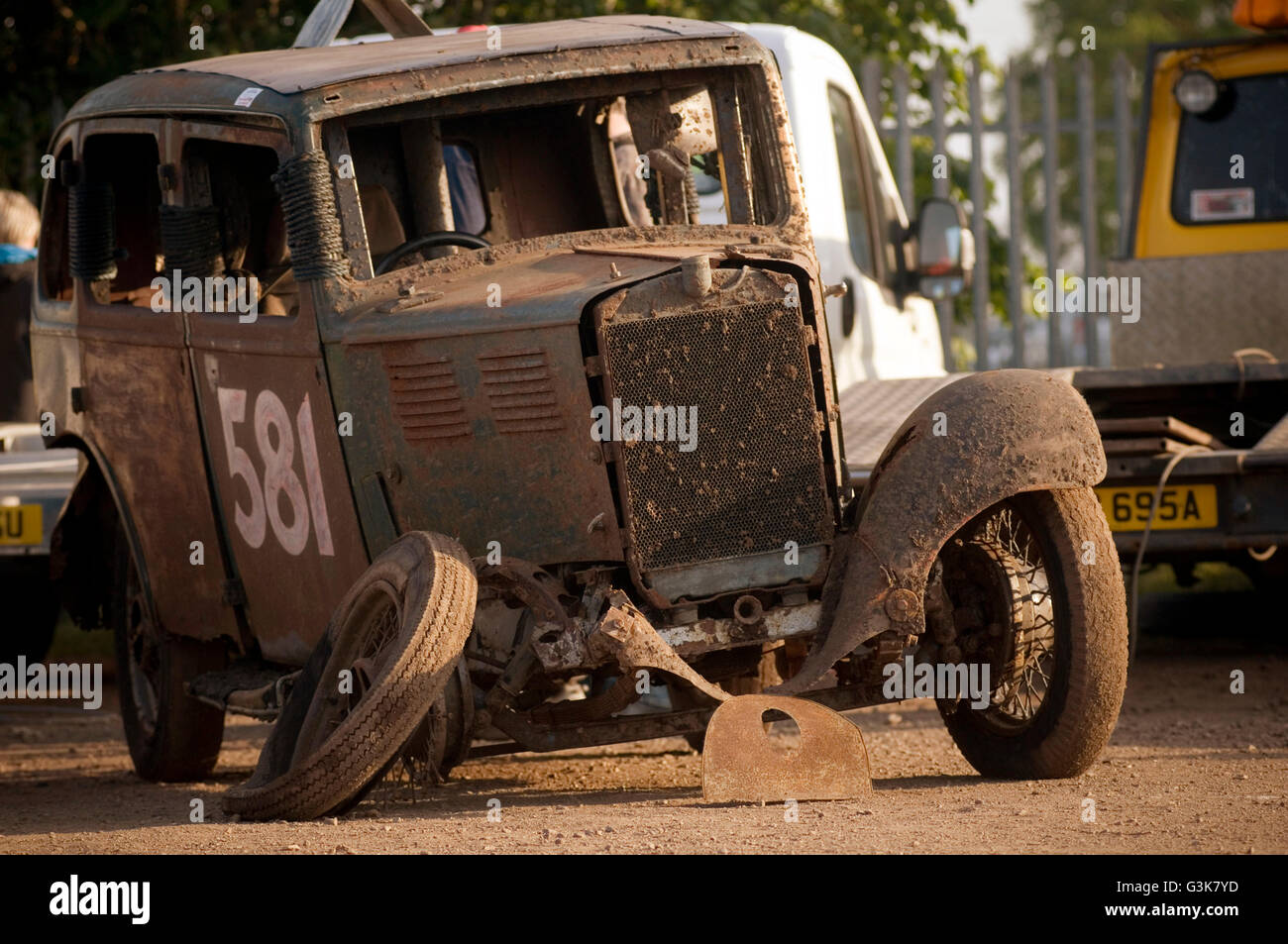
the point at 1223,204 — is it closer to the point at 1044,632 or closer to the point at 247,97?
the point at 1044,632

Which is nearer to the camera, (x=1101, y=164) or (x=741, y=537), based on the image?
(x=741, y=537)

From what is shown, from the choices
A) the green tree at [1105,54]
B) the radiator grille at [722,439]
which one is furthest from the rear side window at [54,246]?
the green tree at [1105,54]

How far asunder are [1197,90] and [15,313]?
236 inches

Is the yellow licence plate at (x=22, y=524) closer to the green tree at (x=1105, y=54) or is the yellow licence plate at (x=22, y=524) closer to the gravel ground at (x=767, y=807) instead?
the gravel ground at (x=767, y=807)

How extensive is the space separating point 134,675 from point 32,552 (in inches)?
54.2

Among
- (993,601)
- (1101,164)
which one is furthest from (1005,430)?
(1101,164)

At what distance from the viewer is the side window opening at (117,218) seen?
22.6 ft

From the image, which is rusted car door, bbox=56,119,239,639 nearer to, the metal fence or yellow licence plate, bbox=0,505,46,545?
yellow licence plate, bbox=0,505,46,545

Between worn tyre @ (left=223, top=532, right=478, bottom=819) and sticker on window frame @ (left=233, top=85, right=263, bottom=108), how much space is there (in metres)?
1.48

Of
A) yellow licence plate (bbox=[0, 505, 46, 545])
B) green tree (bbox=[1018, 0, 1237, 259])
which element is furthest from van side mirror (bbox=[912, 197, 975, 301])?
green tree (bbox=[1018, 0, 1237, 259])

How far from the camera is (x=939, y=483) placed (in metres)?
5.20

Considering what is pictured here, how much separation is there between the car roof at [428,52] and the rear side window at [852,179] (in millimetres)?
2670
